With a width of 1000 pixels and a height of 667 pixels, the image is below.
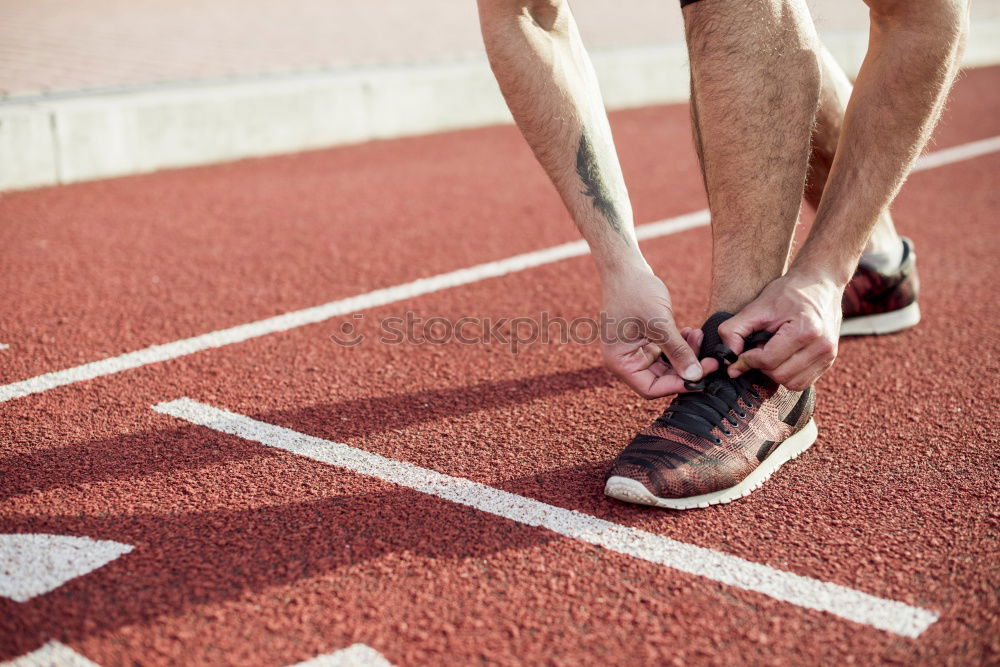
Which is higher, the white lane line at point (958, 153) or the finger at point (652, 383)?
the finger at point (652, 383)

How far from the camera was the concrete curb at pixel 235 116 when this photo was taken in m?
5.18

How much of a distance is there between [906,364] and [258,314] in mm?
2022

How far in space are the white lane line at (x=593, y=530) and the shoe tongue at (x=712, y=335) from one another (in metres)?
0.50

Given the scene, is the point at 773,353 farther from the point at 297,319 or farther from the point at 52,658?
the point at 297,319

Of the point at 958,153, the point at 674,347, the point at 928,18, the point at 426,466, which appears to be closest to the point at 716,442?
the point at 674,347

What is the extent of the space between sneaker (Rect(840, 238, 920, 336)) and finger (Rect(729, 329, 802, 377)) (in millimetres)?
923

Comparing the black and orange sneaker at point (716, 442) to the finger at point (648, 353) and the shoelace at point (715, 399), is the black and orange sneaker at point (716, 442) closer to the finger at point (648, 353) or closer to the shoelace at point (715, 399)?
the shoelace at point (715, 399)

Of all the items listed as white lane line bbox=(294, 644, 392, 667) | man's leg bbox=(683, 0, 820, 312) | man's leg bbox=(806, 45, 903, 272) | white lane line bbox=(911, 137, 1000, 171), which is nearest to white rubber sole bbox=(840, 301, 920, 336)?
man's leg bbox=(806, 45, 903, 272)

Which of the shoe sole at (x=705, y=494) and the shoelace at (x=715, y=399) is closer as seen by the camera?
the shoe sole at (x=705, y=494)

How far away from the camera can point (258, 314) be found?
3312mm

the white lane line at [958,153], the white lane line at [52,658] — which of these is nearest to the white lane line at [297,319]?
the white lane line at [52,658]

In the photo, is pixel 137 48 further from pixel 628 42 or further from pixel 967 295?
pixel 967 295

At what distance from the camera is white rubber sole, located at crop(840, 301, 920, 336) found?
10.1 feet

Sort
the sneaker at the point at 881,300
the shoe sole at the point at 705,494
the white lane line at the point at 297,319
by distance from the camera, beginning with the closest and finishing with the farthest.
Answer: the shoe sole at the point at 705,494 → the white lane line at the point at 297,319 → the sneaker at the point at 881,300
